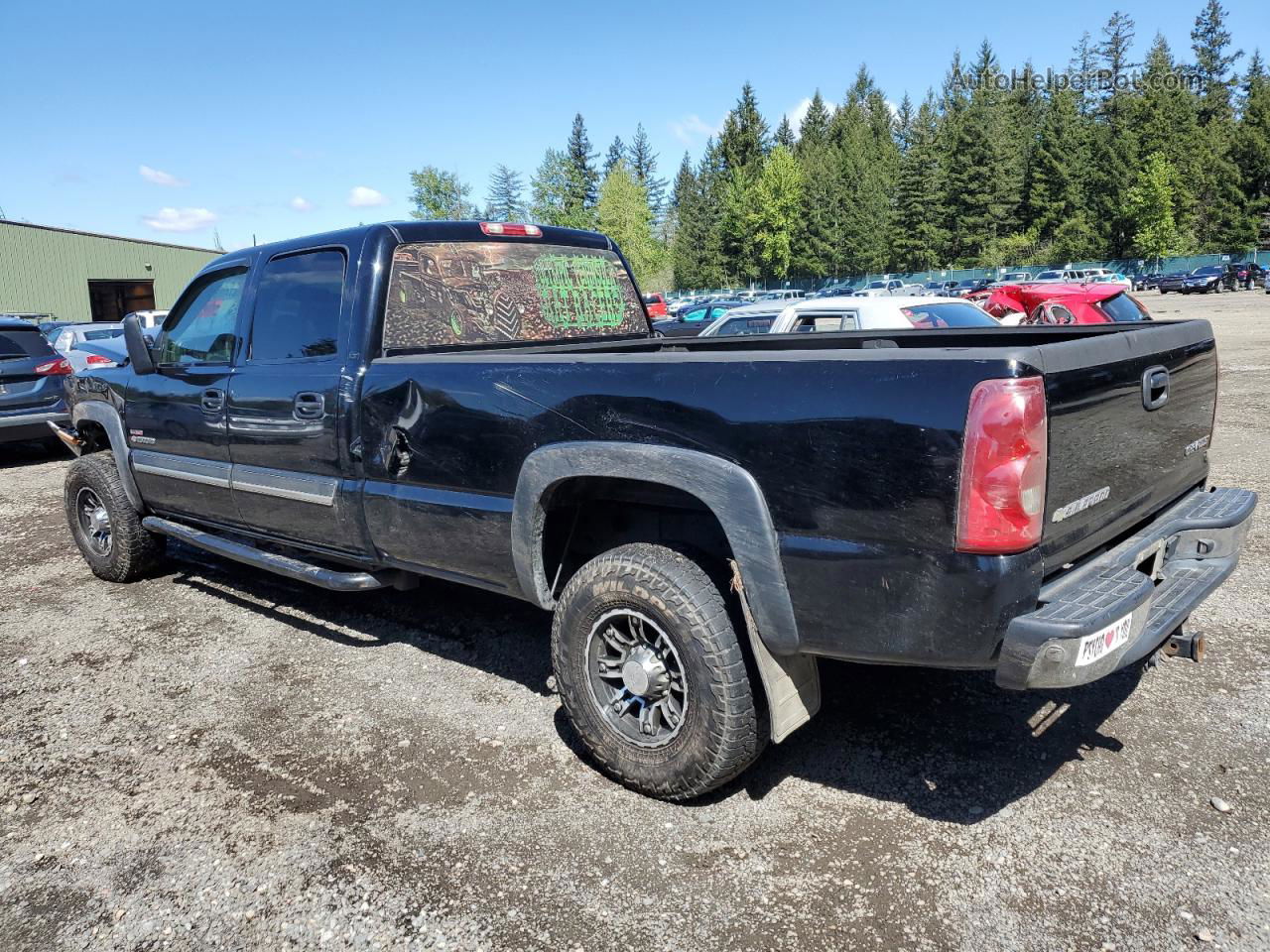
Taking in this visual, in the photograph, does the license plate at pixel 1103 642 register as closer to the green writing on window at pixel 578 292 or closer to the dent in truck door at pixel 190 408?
the green writing on window at pixel 578 292

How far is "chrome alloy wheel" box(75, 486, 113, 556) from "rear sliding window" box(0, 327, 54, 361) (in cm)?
553

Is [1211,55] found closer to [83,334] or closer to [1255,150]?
[1255,150]

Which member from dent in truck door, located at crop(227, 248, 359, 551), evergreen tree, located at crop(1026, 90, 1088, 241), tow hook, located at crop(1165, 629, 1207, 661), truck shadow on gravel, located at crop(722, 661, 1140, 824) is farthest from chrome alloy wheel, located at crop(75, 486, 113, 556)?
evergreen tree, located at crop(1026, 90, 1088, 241)

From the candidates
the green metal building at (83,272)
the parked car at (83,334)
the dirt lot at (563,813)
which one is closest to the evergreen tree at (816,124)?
the green metal building at (83,272)

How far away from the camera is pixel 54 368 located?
10.4 meters

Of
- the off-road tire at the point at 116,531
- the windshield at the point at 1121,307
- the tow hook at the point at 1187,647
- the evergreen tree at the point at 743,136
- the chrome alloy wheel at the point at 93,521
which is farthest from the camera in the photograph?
the evergreen tree at the point at 743,136

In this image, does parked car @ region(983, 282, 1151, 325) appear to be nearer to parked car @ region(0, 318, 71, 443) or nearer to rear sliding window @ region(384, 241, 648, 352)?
rear sliding window @ region(384, 241, 648, 352)

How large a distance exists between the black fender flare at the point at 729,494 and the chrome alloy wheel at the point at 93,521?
14.0 feet

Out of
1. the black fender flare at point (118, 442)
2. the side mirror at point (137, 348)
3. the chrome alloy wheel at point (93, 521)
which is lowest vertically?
the chrome alloy wheel at point (93, 521)

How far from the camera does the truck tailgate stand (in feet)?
7.82

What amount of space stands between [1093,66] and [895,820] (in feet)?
336

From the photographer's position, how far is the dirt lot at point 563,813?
2471mm

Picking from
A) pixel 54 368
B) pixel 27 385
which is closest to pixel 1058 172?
pixel 54 368

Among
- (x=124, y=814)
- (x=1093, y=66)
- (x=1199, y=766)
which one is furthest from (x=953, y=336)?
(x=1093, y=66)
